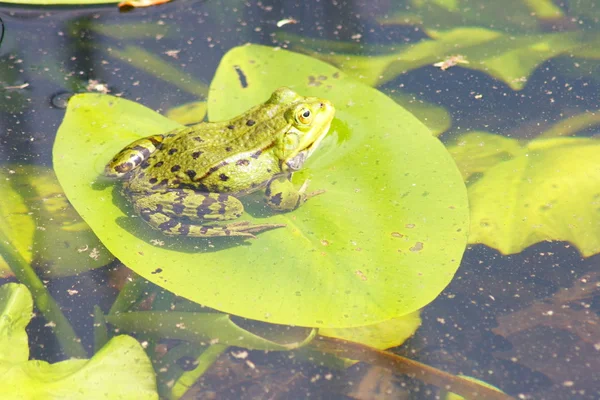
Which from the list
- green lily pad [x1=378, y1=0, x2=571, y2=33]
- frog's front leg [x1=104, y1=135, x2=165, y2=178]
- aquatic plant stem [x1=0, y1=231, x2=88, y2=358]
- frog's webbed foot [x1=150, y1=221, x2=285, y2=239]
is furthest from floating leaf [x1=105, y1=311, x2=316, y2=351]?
green lily pad [x1=378, y1=0, x2=571, y2=33]

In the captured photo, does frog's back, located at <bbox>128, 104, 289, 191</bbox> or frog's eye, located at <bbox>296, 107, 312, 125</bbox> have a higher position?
frog's eye, located at <bbox>296, 107, 312, 125</bbox>

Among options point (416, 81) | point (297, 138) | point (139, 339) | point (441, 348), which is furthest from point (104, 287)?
point (416, 81)

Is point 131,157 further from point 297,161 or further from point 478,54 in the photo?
point 478,54

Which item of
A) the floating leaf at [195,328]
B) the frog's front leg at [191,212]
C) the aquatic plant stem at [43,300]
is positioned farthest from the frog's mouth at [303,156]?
the aquatic plant stem at [43,300]

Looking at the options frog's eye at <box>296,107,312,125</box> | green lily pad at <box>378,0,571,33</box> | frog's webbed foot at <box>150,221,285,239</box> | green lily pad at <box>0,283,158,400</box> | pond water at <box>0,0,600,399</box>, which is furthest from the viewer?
green lily pad at <box>378,0,571,33</box>

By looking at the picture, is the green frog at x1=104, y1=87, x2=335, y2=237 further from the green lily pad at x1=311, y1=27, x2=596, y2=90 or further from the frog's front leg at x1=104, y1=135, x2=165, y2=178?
the green lily pad at x1=311, y1=27, x2=596, y2=90

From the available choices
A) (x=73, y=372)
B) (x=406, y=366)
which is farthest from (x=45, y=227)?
(x=406, y=366)

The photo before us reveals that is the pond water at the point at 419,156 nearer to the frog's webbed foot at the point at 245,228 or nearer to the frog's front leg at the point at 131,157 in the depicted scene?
the frog's webbed foot at the point at 245,228
